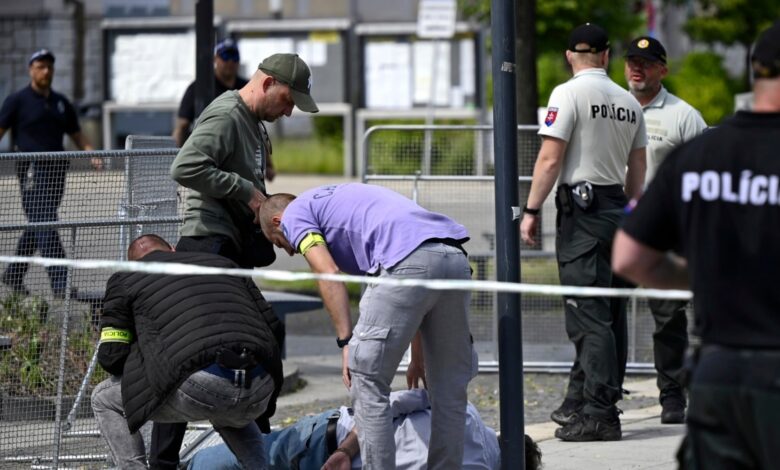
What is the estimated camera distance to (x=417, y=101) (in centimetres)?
2192

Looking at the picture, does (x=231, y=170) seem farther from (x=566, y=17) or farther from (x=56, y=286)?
(x=566, y=17)

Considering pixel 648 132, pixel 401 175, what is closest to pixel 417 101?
pixel 401 175

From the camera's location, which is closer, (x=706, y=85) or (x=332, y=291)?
(x=332, y=291)

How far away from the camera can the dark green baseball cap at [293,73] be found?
5.66 meters

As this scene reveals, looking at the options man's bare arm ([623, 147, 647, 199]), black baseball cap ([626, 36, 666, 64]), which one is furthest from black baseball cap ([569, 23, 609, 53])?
man's bare arm ([623, 147, 647, 199])

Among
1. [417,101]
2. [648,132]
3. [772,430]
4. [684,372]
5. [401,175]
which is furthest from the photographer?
[417,101]

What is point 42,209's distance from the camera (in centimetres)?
580

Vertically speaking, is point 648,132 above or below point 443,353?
above

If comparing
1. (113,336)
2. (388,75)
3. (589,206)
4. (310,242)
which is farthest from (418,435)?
(388,75)

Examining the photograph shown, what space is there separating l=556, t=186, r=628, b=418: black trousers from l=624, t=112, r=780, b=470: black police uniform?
3075 millimetres

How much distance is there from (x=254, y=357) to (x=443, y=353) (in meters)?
0.68

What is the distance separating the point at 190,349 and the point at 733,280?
85.8 inches

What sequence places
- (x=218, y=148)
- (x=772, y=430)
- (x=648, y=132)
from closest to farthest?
(x=772, y=430) < (x=218, y=148) < (x=648, y=132)

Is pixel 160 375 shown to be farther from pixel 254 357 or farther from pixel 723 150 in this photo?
pixel 723 150
